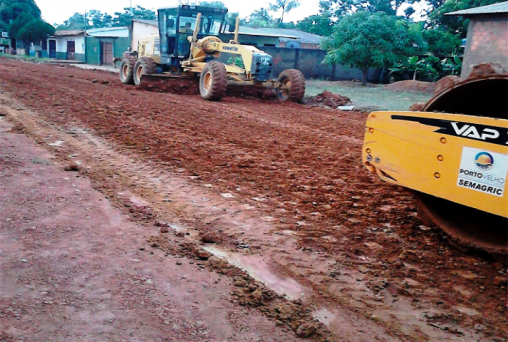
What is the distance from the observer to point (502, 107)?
4.49 meters

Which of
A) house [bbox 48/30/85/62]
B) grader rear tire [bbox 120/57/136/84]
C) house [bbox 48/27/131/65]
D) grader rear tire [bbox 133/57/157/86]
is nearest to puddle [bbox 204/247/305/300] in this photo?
grader rear tire [bbox 133/57/157/86]

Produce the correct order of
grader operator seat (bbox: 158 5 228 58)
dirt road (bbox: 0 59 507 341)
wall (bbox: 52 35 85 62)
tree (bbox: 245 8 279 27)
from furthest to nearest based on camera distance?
tree (bbox: 245 8 279 27), wall (bbox: 52 35 85 62), grader operator seat (bbox: 158 5 228 58), dirt road (bbox: 0 59 507 341)

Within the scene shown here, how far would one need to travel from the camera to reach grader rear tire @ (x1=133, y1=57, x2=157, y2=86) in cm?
1784

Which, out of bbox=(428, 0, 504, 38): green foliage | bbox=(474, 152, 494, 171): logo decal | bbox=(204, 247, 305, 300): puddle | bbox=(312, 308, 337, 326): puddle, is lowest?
bbox=(312, 308, 337, 326): puddle

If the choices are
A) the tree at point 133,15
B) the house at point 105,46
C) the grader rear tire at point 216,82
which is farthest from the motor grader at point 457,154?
the tree at point 133,15

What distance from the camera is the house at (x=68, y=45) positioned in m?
53.5

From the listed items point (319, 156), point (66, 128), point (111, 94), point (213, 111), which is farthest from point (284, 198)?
point (111, 94)

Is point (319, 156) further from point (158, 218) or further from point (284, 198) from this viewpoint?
Result: point (158, 218)

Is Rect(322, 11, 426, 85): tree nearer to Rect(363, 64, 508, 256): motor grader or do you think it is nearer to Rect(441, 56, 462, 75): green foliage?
Rect(441, 56, 462, 75): green foliage

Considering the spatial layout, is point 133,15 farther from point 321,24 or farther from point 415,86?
point 415,86

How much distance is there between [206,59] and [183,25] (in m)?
1.35

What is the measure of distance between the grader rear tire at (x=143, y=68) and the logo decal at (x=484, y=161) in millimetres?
14881

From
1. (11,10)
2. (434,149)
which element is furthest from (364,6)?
(434,149)

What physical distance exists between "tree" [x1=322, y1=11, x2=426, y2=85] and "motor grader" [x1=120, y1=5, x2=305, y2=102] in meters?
9.91
